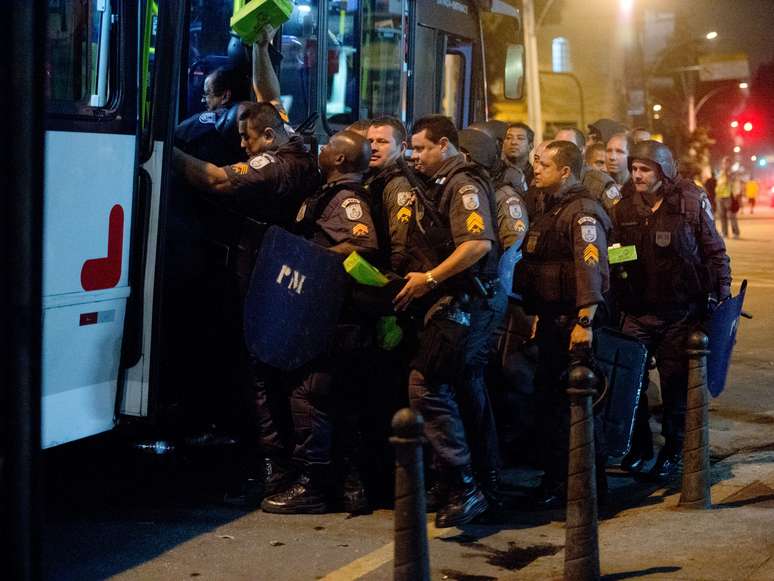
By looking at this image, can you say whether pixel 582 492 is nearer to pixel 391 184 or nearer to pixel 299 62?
pixel 391 184

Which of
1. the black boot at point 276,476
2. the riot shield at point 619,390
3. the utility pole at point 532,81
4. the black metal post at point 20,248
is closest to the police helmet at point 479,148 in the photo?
the riot shield at point 619,390

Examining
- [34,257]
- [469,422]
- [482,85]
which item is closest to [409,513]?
[34,257]

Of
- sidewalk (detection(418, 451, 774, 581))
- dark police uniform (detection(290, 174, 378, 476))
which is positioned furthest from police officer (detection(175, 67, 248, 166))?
sidewalk (detection(418, 451, 774, 581))

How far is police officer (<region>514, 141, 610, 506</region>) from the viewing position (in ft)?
20.0

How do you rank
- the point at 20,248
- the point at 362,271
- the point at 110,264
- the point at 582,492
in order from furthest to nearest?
the point at 362,271 < the point at 110,264 < the point at 582,492 < the point at 20,248

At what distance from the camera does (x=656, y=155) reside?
693cm

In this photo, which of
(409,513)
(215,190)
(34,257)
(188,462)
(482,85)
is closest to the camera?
(34,257)

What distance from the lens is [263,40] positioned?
6648 millimetres

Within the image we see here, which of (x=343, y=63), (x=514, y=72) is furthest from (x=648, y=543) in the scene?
(x=514, y=72)

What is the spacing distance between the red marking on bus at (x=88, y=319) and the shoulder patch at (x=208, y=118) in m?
1.71

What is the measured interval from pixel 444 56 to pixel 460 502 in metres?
4.50

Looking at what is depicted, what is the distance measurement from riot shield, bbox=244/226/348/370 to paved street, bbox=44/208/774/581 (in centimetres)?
87

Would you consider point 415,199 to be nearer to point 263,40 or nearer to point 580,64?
point 263,40

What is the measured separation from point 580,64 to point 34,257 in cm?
4456
